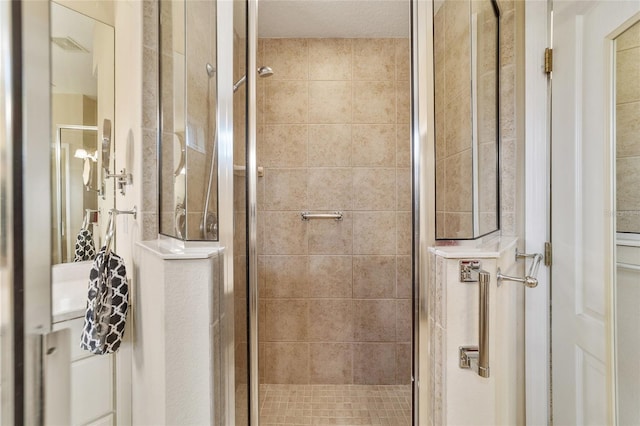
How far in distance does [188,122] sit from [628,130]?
140cm

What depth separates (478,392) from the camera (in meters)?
1.01

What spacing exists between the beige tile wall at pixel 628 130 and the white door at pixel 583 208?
21mm

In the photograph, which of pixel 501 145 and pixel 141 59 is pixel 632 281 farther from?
pixel 141 59

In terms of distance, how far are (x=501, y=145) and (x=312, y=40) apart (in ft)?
4.86

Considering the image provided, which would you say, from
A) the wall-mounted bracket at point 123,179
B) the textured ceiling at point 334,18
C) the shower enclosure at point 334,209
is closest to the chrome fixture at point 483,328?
the shower enclosure at point 334,209

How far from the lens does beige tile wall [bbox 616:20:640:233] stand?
884 mm

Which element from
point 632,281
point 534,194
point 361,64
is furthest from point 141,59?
point 632,281

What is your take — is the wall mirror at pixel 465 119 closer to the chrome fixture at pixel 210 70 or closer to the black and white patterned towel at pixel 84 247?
the chrome fixture at pixel 210 70

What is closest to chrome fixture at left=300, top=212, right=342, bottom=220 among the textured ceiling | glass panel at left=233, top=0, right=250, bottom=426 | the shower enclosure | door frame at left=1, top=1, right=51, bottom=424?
the shower enclosure

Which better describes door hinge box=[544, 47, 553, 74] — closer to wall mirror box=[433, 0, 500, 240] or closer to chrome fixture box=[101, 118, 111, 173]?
wall mirror box=[433, 0, 500, 240]

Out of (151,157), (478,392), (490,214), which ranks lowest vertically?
(478,392)

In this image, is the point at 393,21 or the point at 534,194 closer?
the point at 534,194

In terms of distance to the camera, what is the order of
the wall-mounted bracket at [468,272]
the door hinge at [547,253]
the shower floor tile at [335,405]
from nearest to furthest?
the wall-mounted bracket at [468,272]
the door hinge at [547,253]
the shower floor tile at [335,405]

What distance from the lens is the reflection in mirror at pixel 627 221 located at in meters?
0.89
